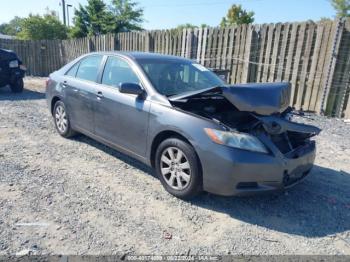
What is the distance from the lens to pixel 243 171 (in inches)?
126

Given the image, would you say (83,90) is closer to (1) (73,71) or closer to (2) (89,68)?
(2) (89,68)

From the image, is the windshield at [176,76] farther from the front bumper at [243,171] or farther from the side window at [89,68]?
the front bumper at [243,171]

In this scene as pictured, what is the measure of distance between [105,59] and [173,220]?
276 cm

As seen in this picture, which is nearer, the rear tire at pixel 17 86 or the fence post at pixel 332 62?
the fence post at pixel 332 62

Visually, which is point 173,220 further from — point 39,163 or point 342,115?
point 342,115

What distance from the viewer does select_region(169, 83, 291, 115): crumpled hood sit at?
3385 millimetres

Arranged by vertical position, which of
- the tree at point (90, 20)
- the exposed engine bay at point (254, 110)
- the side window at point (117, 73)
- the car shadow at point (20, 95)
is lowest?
the car shadow at point (20, 95)

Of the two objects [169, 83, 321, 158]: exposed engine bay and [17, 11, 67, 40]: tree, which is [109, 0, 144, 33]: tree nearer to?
[17, 11, 67, 40]: tree

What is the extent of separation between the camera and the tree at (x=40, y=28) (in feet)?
111

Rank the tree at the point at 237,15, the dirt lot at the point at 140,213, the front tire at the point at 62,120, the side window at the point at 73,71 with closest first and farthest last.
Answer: the dirt lot at the point at 140,213 → the side window at the point at 73,71 → the front tire at the point at 62,120 → the tree at the point at 237,15

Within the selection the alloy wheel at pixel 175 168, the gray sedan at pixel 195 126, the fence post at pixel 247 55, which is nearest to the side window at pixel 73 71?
the gray sedan at pixel 195 126

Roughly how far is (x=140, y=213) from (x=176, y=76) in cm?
198

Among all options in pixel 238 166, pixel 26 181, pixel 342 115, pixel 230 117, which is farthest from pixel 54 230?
pixel 342 115

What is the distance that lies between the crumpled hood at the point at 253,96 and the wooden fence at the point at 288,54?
438 cm
